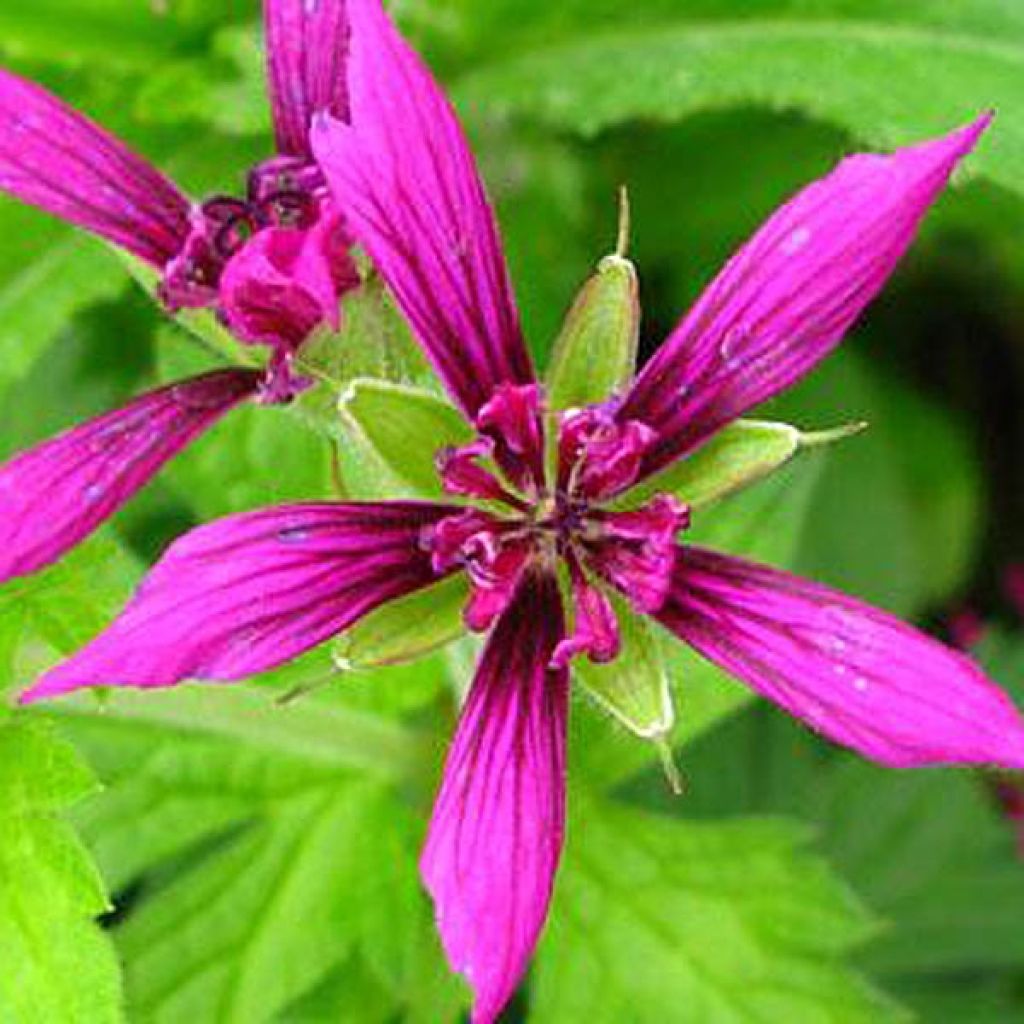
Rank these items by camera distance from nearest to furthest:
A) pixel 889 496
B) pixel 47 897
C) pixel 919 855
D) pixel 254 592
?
1. pixel 254 592
2. pixel 47 897
3. pixel 919 855
4. pixel 889 496

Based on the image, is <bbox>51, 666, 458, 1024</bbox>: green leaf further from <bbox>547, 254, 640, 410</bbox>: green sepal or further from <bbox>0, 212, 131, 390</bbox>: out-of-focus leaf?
<bbox>547, 254, 640, 410</bbox>: green sepal

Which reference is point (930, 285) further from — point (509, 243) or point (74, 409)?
point (74, 409)

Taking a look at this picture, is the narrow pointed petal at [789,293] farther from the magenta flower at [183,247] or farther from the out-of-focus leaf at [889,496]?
the out-of-focus leaf at [889,496]

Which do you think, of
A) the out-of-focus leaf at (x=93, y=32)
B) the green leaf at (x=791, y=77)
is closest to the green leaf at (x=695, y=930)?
the green leaf at (x=791, y=77)

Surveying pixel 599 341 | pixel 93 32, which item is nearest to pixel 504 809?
pixel 599 341

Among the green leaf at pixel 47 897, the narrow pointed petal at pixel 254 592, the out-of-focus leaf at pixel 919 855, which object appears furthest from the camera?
the out-of-focus leaf at pixel 919 855

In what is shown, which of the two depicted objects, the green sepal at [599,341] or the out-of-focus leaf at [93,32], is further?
the out-of-focus leaf at [93,32]

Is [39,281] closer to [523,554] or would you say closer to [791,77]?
[791,77]
